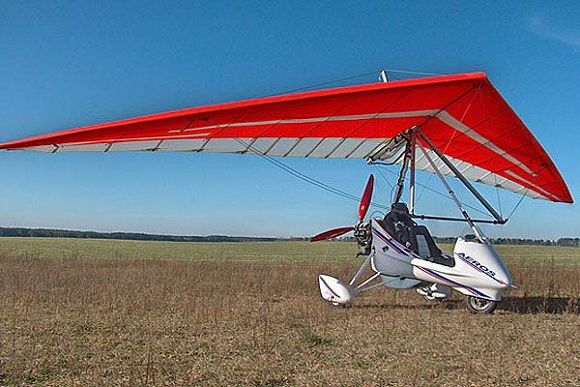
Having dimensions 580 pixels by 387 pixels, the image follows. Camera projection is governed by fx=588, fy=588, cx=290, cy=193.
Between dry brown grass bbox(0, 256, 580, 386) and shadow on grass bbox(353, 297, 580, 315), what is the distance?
0.03 meters

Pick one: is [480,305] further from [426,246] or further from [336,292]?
[336,292]

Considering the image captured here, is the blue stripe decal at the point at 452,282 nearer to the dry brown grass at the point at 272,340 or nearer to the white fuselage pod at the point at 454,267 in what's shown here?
the white fuselage pod at the point at 454,267

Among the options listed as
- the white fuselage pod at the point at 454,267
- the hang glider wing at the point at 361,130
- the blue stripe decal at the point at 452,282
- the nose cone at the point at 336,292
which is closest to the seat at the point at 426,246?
the white fuselage pod at the point at 454,267

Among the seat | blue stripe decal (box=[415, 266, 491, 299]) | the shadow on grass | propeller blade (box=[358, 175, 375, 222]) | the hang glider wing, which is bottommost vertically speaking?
the shadow on grass

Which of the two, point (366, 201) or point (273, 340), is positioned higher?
point (366, 201)

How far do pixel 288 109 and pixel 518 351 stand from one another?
3113 millimetres

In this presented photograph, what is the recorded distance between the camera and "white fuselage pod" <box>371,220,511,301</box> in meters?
7.30

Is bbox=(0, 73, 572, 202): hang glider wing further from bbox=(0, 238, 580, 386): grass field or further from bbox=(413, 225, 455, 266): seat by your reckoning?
bbox=(0, 238, 580, 386): grass field

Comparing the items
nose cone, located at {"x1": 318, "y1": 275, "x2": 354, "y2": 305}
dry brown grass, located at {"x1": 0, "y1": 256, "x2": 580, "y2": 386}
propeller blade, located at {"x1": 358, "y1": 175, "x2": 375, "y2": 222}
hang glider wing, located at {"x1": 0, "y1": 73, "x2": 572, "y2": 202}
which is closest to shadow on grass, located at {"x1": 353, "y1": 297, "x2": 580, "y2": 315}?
dry brown grass, located at {"x1": 0, "y1": 256, "x2": 580, "y2": 386}

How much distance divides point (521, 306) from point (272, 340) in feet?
14.7

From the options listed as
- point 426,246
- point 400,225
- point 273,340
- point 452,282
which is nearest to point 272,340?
point 273,340

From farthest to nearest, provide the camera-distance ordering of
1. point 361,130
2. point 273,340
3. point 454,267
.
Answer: point 361,130 < point 454,267 < point 273,340

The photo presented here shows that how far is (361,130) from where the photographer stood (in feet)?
26.5

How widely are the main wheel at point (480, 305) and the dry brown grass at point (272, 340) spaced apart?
21 cm
